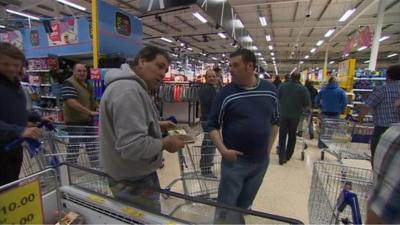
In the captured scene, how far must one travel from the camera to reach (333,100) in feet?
18.9

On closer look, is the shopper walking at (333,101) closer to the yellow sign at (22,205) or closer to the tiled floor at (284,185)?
the tiled floor at (284,185)

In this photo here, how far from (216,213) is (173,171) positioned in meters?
3.33

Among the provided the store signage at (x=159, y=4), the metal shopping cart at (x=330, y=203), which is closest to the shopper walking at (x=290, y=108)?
the store signage at (x=159, y=4)

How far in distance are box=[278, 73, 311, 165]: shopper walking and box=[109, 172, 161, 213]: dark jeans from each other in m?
4.05

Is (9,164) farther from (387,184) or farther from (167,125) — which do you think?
(387,184)

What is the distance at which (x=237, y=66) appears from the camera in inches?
78.2

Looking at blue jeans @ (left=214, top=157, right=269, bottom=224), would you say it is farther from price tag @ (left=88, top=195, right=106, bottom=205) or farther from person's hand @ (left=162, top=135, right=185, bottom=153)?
price tag @ (left=88, top=195, right=106, bottom=205)

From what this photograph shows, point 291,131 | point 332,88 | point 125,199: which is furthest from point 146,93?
point 332,88

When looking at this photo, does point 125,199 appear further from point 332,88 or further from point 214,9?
point 332,88

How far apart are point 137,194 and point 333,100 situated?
224 inches

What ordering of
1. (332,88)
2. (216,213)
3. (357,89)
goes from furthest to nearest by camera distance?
1. (357,89)
2. (332,88)
3. (216,213)

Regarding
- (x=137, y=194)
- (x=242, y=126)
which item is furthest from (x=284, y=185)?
(x=137, y=194)

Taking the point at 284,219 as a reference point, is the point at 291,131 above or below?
below

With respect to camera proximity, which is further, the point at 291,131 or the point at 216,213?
the point at 291,131
